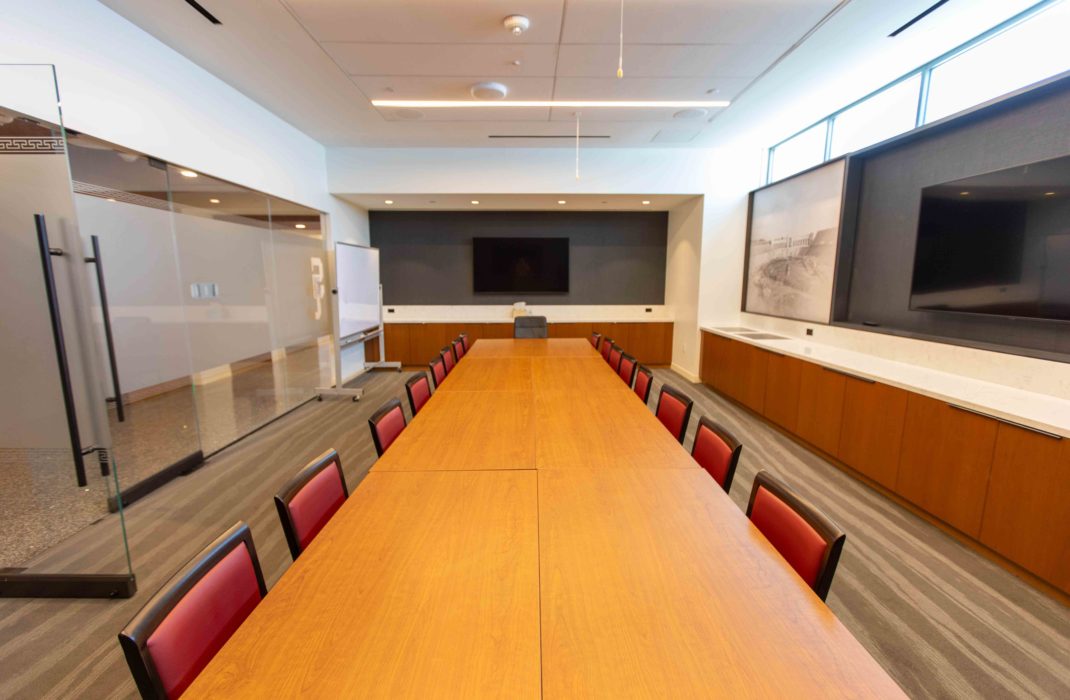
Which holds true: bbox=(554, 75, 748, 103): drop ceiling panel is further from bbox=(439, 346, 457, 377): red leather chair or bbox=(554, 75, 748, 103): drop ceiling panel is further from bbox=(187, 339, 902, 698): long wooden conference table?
bbox=(187, 339, 902, 698): long wooden conference table

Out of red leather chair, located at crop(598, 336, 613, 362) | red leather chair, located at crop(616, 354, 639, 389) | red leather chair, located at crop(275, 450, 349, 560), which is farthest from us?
red leather chair, located at crop(598, 336, 613, 362)

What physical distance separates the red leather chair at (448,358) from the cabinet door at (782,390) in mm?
3222

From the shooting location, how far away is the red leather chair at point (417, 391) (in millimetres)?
2875

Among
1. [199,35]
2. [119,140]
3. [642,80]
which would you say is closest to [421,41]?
[199,35]

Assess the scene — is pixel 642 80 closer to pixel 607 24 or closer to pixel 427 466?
pixel 607 24

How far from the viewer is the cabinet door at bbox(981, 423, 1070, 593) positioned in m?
1.99

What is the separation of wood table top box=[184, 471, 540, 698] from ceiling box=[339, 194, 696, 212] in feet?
18.0

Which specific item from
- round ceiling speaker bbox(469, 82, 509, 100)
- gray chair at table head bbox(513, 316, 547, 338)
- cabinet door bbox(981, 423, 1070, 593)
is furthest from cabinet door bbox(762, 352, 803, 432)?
round ceiling speaker bbox(469, 82, 509, 100)

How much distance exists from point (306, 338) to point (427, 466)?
4.42 m

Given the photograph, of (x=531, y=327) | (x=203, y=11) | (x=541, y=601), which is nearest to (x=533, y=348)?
(x=531, y=327)

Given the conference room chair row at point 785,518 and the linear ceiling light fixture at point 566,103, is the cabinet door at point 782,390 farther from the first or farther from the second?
the linear ceiling light fixture at point 566,103

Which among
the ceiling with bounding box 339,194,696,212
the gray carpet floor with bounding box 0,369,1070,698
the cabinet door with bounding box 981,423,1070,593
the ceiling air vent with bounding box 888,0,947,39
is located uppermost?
the ceiling air vent with bounding box 888,0,947,39

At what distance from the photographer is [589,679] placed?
33.4 inches

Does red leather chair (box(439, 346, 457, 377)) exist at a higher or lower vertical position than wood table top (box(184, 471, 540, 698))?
higher
